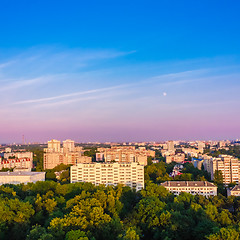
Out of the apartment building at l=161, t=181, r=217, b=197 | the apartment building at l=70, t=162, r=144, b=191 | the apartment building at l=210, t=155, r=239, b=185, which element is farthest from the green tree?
the apartment building at l=210, t=155, r=239, b=185

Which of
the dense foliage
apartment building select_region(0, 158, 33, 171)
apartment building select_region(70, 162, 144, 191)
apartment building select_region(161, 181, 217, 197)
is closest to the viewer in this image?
the dense foliage

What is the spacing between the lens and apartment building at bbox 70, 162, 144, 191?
19141mm

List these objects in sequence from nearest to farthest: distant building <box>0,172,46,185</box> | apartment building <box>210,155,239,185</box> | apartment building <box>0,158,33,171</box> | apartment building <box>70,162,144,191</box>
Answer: apartment building <box>70,162,144,191</box> < distant building <box>0,172,46,185</box> < apartment building <box>210,155,239,185</box> < apartment building <box>0,158,33,171</box>

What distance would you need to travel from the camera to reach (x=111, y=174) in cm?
1934

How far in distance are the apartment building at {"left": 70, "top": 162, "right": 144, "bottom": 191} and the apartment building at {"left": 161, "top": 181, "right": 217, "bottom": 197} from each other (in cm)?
225

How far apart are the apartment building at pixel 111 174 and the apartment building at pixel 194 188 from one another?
2.25 metres

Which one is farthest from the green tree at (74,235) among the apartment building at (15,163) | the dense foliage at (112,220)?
the apartment building at (15,163)

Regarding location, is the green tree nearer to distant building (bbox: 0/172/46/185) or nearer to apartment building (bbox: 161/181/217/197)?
apartment building (bbox: 161/181/217/197)

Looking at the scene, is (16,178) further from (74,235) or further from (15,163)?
(74,235)

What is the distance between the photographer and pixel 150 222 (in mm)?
10242

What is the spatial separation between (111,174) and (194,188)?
540 cm

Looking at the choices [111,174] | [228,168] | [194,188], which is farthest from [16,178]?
[228,168]

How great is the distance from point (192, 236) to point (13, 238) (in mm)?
6150

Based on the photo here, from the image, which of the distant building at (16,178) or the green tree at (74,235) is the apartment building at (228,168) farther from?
the green tree at (74,235)
